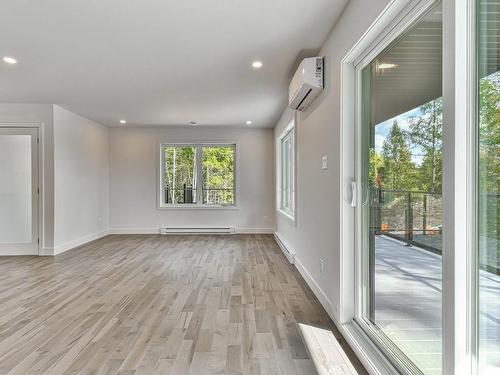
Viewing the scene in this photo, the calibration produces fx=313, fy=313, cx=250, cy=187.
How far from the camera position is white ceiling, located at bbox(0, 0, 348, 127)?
2.38 metres

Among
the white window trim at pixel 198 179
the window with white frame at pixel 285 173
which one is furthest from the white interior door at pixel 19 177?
the window with white frame at pixel 285 173

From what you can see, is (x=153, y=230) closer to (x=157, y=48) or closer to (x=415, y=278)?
(x=157, y=48)

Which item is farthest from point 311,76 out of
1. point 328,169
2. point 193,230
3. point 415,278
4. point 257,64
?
point 193,230

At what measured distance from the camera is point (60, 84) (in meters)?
4.15

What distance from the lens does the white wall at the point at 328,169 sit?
90.4 inches

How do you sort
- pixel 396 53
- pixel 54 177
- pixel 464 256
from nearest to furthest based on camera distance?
pixel 464 256 < pixel 396 53 < pixel 54 177

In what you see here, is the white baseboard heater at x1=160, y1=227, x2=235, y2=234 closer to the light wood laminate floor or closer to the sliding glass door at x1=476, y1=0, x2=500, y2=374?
the light wood laminate floor

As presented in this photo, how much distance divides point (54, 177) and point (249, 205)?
3.96 metres

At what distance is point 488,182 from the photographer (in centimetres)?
115

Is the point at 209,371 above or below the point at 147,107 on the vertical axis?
below

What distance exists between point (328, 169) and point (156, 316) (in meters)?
1.99

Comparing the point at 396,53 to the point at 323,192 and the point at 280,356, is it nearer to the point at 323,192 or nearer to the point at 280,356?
the point at 323,192

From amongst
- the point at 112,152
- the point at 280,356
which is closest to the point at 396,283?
the point at 280,356

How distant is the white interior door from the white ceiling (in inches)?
24.7
